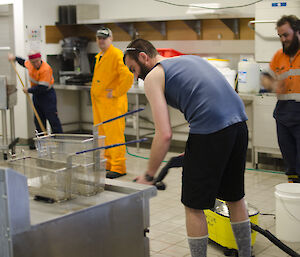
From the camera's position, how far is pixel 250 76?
17.1 feet

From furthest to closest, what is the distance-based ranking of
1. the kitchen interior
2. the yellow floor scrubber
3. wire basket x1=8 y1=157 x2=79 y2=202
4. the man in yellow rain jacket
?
1. the kitchen interior
2. the man in yellow rain jacket
3. the yellow floor scrubber
4. wire basket x1=8 y1=157 x2=79 y2=202

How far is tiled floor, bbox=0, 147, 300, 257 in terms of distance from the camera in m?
3.13

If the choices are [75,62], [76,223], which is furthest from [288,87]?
[75,62]

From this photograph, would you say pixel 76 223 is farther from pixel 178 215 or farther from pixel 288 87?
pixel 288 87

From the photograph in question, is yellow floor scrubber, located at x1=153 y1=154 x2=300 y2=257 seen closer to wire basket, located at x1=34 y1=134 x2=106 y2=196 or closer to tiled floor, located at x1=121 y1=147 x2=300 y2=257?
tiled floor, located at x1=121 y1=147 x2=300 y2=257

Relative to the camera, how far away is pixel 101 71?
487cm

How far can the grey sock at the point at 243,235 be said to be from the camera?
8.36 ft

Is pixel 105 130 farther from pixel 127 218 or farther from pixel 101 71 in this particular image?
pixel 127 218

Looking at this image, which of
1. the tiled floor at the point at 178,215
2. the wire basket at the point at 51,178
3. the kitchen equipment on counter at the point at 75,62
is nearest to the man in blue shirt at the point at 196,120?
the wire basket at the point at 51,178

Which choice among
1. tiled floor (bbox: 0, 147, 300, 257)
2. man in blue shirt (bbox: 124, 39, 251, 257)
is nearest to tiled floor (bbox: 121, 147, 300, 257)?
tiled floor (bbox: 0, 147, 300, 257)

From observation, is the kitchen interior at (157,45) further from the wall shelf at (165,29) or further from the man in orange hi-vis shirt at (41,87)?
the man in orange hi-vis shirt at (41,87)

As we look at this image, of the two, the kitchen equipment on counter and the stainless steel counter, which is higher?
the kitchen equipment on counter

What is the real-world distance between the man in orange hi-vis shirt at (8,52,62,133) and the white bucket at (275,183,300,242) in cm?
360

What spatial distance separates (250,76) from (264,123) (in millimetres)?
522
